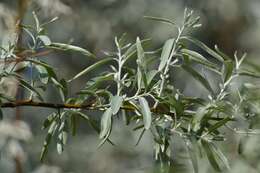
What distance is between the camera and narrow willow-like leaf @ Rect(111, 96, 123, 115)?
2.98 feet

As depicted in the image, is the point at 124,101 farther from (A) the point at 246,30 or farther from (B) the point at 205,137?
(A) the point at 246,30

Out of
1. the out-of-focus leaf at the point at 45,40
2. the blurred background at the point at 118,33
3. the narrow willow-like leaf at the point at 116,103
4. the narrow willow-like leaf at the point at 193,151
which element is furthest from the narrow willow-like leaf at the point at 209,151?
the blurred background at the point at 118,33

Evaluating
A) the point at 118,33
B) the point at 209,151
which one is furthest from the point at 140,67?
the point at 118,33

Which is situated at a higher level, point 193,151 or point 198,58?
point 198,58

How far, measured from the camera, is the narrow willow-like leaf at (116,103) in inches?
35.8

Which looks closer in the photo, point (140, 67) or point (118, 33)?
point (140, 67)

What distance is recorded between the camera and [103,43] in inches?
163

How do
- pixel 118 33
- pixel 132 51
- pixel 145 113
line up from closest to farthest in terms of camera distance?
1. pixel 145 113
2. pixel 132 51
3. pixel 118 33

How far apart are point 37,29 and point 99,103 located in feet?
0.46

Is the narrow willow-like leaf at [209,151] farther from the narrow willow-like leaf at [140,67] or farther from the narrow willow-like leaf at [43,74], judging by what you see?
the narrow willow-like leaf at [43,74]

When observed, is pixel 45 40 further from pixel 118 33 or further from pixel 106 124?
pixel 118 33

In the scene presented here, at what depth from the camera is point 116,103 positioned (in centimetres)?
92

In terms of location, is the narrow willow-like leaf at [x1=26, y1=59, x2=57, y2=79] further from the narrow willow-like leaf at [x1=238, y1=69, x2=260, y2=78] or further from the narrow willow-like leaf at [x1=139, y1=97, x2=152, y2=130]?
the narrow willow-like leaf at [x1=238, y1=69, x2=260, y2=78]

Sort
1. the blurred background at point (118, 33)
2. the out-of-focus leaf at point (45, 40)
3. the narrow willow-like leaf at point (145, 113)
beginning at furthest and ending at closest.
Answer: the blurred background at point (118, 33), the out-of-focus leaf at point (45, 40), the narrow willow-like leaf at point (145, 113)
